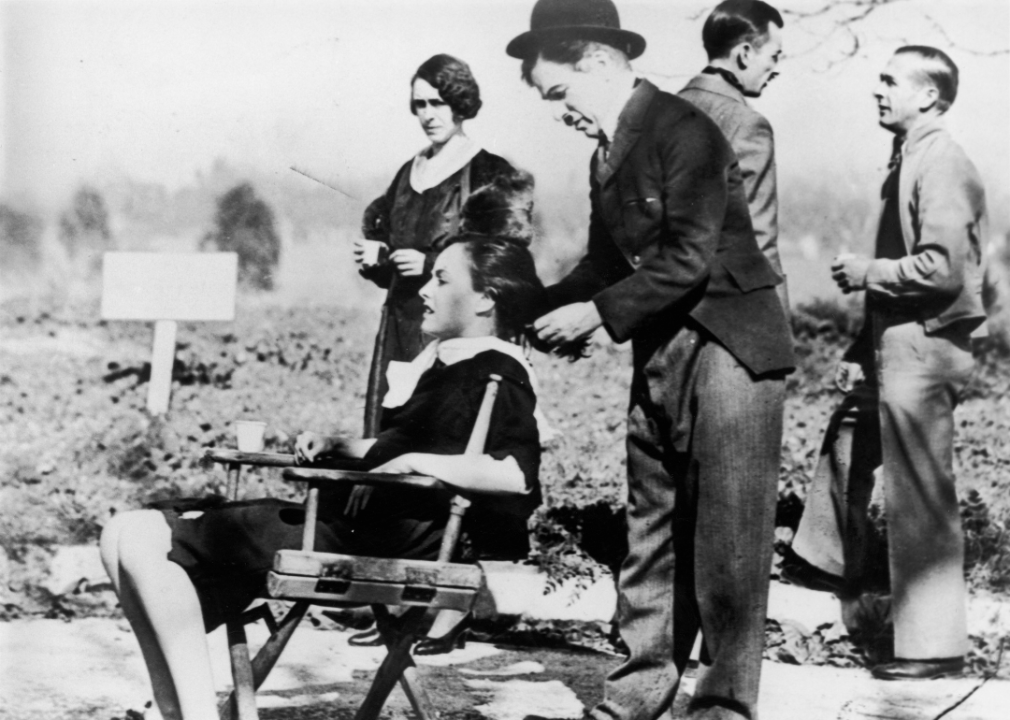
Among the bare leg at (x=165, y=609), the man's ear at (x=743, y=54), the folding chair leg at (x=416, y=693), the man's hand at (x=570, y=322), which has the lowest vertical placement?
the folding chair leg at (x=416, y=693)

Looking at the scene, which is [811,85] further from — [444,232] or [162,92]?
[162,92]

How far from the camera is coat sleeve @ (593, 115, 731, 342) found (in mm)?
3133

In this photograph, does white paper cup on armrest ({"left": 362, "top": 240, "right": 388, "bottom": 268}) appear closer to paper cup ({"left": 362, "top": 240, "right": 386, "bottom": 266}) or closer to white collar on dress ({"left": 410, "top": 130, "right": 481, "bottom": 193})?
paper cup ({"left": 362, "top": 240, "right": 386, "bottom": 266})

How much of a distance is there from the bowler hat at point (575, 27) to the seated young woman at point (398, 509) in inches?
29.0

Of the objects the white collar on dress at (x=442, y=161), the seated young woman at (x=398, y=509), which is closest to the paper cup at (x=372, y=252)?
the white collar on dress at (x=442, y=161)

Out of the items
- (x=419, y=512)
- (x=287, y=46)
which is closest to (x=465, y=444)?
(x=419, y=512)

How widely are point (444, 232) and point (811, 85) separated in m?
1.28

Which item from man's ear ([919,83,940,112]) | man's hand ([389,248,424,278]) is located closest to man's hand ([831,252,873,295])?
man's ear ([919,83,940,112])

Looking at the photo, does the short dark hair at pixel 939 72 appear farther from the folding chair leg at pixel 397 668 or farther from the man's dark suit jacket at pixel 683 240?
the folding chair leg at pixel 397 668

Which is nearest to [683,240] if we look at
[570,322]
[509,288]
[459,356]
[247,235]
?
[570,322]

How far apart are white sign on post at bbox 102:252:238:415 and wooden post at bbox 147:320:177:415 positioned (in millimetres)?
225

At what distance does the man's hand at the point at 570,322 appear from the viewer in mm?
3158

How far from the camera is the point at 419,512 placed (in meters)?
3.19

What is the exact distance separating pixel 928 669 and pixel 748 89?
6.25 feet
